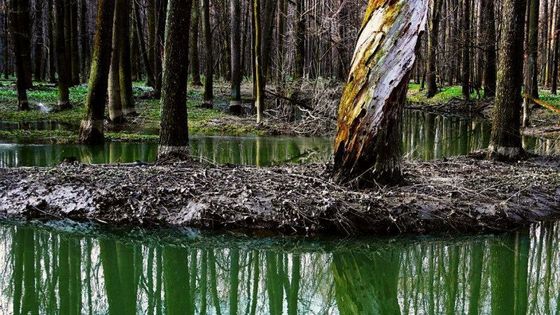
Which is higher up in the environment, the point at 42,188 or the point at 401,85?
the point at 401,85

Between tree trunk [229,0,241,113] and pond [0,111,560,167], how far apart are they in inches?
182

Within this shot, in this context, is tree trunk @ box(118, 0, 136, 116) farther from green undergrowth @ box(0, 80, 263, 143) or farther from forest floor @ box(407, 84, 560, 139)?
forest floor @ box(407, 84, 560, 139)

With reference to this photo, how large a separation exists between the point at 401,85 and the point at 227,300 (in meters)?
3.52

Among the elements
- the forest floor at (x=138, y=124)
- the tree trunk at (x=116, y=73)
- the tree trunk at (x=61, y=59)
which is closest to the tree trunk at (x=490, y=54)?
the forest floor at (x=138, y=124)

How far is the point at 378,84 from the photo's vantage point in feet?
23.6

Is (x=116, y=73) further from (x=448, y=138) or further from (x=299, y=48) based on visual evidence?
(x=448, y=138)

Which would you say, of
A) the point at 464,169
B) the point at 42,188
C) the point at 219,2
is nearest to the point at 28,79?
the point at 219,2

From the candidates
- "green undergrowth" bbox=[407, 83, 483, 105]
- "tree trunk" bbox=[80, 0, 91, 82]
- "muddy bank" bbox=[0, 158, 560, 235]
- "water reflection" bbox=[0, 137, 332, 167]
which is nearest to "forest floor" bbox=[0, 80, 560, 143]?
"water reflection" bbox=[0, 137, 332, 167]

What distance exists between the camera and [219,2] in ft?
→ 96.8

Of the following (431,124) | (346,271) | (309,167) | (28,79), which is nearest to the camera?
(346,271)

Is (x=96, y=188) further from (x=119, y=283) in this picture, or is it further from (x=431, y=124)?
(x=431, y=124)

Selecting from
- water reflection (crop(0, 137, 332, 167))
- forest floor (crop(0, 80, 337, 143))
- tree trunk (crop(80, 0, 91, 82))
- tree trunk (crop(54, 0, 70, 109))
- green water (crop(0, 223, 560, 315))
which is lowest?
green water (crop(0, 223, 560, 315))

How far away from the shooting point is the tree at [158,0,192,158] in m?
8.59

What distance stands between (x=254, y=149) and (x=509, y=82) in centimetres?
567
